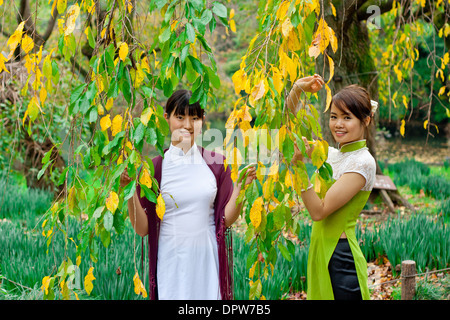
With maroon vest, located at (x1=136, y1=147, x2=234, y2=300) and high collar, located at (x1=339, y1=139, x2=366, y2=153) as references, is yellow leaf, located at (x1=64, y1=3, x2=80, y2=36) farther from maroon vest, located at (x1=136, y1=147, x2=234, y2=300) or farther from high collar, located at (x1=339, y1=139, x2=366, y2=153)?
high collar, located at (x1=339, y1=139, x2=366, y2=153)

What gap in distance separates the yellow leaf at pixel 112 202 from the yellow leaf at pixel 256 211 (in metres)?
0.40

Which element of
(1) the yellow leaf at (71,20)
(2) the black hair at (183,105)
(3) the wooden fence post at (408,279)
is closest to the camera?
(1) the yellow leaf at (71,20)

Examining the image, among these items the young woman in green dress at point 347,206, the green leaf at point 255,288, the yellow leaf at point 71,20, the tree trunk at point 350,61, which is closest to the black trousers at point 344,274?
the young woman in green dress at point 347,206

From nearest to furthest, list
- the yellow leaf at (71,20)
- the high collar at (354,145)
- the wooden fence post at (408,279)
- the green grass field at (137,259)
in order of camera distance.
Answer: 1. the yellow leaf at (71,20)
2. the high collar at (354,145)
3. the wooden fence post at (408,279)
4. the green grass field at (137,259)

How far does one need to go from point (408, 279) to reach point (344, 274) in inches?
38.1

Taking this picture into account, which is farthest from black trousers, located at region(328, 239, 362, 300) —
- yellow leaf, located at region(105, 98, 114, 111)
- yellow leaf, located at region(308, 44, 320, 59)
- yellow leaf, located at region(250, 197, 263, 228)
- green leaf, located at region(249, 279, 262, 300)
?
yellow leaf, located at region(105, 98, 114, 111)

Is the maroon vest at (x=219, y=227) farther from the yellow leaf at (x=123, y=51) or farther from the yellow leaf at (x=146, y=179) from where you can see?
the yellow leaf at (x=123, y=51)

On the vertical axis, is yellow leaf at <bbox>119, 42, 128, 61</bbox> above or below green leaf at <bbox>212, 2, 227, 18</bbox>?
below

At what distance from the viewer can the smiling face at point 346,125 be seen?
1.85 m

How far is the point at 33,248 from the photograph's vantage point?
3.22 meters

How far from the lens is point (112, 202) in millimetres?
1350

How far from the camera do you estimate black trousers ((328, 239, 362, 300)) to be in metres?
1.83

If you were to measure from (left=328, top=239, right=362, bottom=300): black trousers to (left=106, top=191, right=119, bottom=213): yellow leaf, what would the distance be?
3.09 ft

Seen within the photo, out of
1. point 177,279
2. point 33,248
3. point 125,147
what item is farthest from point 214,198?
point 33,248
